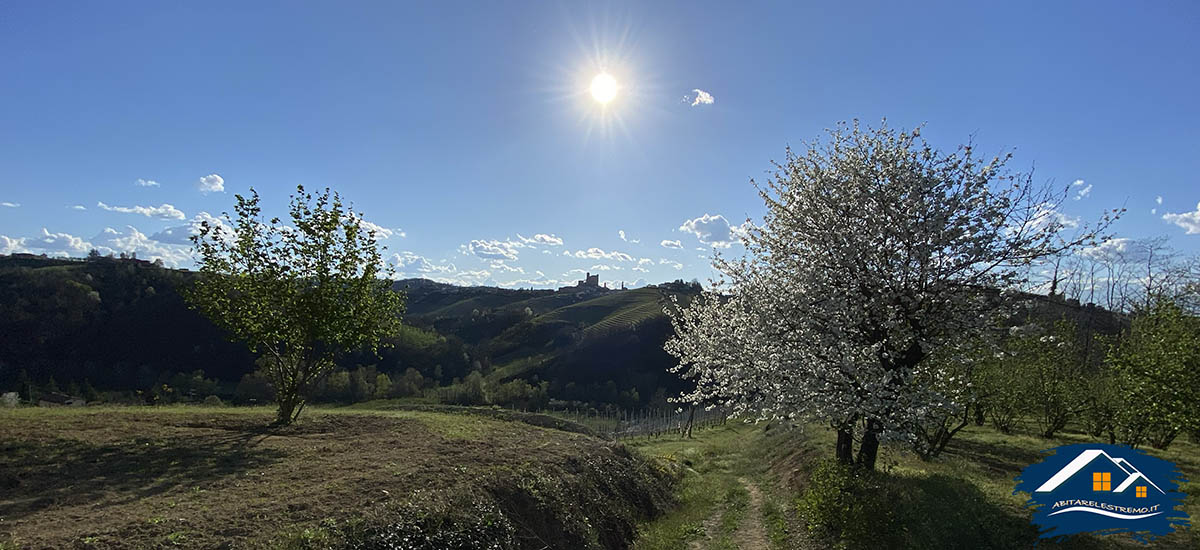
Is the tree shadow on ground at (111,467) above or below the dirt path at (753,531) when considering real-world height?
above

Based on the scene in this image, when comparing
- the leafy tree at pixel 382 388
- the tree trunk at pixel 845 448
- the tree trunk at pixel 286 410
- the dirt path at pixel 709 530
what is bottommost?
the leafy tree at pixel 382 388

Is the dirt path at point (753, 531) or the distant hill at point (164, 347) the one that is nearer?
the dirt path at point (753, 531)

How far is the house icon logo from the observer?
1173cm

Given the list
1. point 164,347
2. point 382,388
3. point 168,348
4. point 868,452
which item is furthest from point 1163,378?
point 164,347

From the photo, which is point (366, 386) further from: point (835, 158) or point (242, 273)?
point (835, 158)

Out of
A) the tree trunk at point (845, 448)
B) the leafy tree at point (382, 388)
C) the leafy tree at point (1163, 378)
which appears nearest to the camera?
the leafy tree at point (1163, 378)

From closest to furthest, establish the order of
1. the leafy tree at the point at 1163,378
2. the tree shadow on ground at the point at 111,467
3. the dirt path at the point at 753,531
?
the tree shadow on ground at the point at 111,467, the dirt path at the point at 753,531, the leafy tree at the point at 1163,378

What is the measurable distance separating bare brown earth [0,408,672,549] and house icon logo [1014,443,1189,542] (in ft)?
35.2

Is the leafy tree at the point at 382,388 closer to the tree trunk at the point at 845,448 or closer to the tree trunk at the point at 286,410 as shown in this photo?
the tree trunk at the point at 286,410

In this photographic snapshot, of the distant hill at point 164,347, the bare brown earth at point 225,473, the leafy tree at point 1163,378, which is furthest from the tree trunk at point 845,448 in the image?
the distant hill at point 164,347

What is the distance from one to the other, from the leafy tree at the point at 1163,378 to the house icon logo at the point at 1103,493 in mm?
1979

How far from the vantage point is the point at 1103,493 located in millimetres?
12578

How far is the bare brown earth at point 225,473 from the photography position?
25.7 ft

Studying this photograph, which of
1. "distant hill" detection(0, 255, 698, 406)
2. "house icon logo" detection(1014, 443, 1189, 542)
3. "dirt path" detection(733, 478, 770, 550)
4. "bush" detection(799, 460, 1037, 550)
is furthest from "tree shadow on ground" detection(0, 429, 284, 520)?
"distant hill" detection(0, 255, 698, 406)
